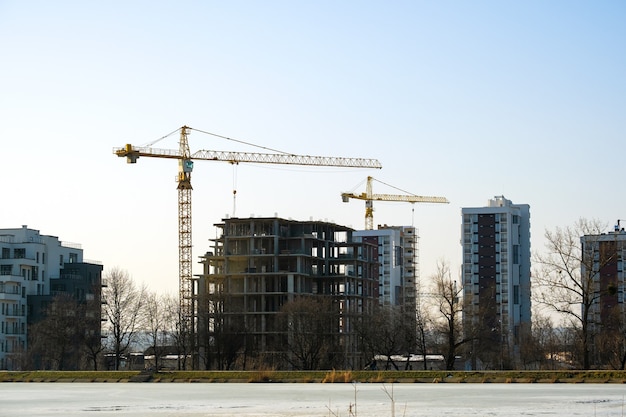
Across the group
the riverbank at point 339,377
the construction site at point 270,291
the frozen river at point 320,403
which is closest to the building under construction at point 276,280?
the construction site at point 270,291

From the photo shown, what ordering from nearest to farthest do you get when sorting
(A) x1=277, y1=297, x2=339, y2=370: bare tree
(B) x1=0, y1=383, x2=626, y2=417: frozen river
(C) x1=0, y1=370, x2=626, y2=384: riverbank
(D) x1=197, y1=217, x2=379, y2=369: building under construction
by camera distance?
(B) x1=0, y1=383, x2=626, y2=417: frozen river
(C) x1=0, y1=370, x2=626, y2=384: riverbank
(A) x1=277, y1=297, x2=339, y2=370: bare tree
(D) x1=197, y1=217, x2=379, y2=369: building under construction

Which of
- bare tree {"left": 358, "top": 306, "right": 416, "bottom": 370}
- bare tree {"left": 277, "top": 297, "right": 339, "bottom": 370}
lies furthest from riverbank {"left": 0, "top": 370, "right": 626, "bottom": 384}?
bare tree {"left": 358, "top": 306, "right": 416, "bottom": 370}

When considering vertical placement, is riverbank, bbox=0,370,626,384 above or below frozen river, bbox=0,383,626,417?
below

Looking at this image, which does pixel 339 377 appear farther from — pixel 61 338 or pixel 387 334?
pixel 61 338

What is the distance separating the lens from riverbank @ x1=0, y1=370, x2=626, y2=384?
235 ft

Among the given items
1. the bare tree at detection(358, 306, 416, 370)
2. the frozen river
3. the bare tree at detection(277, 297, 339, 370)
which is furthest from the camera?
the bare tree at detection(358, 306, 416, 370)

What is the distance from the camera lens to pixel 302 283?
177125mm

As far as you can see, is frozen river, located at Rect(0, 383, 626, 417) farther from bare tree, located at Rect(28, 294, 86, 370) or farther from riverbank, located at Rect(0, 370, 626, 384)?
bare tree, located at Rect(28, 294, 86, 370)

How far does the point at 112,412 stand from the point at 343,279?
141 metres

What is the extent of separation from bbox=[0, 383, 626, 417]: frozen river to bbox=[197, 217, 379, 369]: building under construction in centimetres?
8891

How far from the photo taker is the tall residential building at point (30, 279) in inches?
6658


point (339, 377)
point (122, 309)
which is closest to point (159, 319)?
point (122, 309)

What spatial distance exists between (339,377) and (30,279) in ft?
353

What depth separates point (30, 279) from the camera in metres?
175
